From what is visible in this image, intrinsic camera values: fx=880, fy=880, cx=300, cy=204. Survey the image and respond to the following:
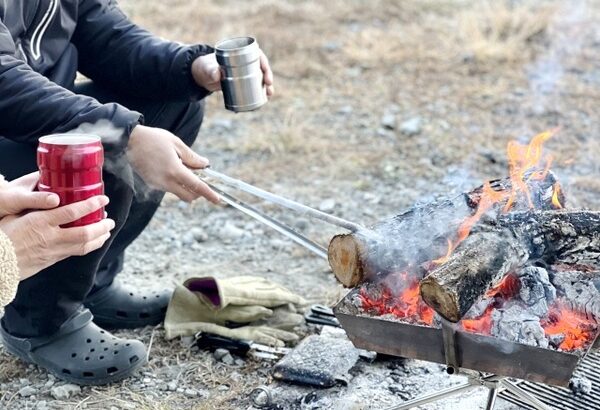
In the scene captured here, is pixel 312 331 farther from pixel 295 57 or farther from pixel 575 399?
pixel 295 57

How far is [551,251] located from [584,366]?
569 mm

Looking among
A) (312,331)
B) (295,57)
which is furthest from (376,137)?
(312,331)

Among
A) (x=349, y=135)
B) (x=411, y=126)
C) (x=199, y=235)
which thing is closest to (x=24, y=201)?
(x=199, y=235)

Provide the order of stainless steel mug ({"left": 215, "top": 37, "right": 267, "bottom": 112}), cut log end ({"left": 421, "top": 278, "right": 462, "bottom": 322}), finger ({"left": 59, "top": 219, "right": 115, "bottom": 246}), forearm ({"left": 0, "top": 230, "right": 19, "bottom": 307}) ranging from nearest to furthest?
forearm ({"left": 0, "top": 230, "right": 19, "bottom": 307})
finger ({"left": 59, "top": 219, "right": 115, "bottom": 246})
cut log end ({"left": 421, "top": 278, "right": 462, "bottom": 322})
stainless steel mug ({"left": 215, "top": 37, "right": 267, "bottom": 112})

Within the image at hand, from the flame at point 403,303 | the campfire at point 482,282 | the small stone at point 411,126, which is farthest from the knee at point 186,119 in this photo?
the small stone at point 411,126

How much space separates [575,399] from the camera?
105 inches

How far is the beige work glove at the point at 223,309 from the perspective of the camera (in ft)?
10.3

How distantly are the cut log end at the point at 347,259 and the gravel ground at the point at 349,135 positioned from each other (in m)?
0.46

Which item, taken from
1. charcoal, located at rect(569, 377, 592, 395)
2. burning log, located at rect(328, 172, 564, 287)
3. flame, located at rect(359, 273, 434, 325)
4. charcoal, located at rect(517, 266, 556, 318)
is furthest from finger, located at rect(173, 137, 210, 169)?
charcoal, located at rect(569, 377, 592, 395)

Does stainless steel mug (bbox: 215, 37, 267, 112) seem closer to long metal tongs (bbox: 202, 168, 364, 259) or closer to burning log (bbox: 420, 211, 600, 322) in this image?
long metal tongs (bbox: 202, 168, 364, 259)

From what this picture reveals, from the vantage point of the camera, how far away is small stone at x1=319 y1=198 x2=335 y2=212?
4387 mm

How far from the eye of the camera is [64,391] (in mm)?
2820

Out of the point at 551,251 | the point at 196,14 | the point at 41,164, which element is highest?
the point at 41,164

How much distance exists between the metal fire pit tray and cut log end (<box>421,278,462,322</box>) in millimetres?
46
